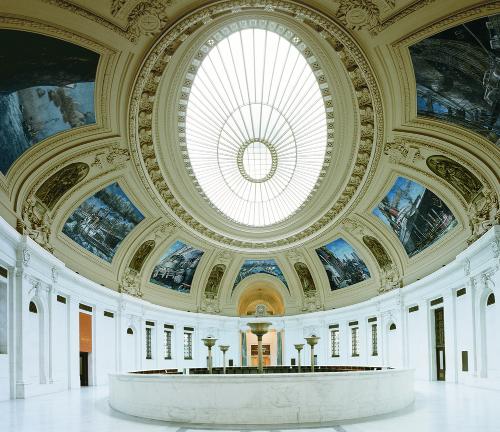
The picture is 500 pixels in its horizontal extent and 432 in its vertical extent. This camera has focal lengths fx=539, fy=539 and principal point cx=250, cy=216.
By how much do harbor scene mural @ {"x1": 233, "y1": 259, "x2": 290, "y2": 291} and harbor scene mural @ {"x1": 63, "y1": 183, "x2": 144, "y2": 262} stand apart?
12.6m

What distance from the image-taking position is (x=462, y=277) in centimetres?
2309

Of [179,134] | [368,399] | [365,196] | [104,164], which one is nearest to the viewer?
[368,399]

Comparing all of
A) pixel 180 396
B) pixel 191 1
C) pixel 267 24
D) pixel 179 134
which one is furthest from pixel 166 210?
pixel 180 396

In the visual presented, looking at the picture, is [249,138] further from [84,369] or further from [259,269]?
[84,369]

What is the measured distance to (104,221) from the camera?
2614 centimetres

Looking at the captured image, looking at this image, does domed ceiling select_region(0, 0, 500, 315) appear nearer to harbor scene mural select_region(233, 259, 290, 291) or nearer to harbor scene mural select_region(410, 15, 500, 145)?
harbor scene mural select_region(410, 15, 500, 145)

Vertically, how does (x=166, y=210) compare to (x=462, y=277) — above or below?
above

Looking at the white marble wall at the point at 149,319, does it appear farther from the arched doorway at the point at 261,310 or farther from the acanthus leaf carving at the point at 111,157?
the arched doorway at the point at 261,310

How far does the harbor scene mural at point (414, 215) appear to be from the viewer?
23969mm

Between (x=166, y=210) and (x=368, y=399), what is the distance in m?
18.1

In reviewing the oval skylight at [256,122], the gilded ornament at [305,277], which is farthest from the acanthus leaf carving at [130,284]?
the gilded ornament at [305,277]

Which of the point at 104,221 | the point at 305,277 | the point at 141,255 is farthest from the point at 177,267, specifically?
the point at 104,221

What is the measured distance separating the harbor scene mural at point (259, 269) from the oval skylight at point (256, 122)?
4222mm

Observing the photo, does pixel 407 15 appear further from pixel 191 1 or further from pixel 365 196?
pixel 365 196
